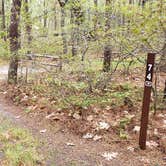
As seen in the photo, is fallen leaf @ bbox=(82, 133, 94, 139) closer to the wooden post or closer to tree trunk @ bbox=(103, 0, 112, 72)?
the wooden post

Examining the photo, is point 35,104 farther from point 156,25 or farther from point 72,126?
point 156,25

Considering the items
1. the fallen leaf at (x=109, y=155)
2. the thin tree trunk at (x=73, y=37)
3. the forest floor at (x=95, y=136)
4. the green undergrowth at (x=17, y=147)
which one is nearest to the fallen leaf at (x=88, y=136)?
the forest floor at (x=95, y=136)

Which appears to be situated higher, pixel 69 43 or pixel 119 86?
pixel 69 43

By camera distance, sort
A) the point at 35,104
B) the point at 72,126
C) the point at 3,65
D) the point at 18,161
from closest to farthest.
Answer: the point at 18,161 < the point at 72,126 < the point at 35,104 < the point at 3,65

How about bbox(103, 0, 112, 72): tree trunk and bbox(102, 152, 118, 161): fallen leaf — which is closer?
bbox(102, 152, 118, 161): fallen leaf

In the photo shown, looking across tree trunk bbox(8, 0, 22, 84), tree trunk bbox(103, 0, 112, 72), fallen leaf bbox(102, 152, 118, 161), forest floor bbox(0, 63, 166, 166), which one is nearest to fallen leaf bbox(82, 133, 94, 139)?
forest floor bbox(0, 63, 166, 166)

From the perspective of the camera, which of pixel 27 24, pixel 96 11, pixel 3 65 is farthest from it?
pixel 3 65

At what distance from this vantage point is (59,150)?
4594 millimetres

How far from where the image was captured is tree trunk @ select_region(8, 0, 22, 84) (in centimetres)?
863

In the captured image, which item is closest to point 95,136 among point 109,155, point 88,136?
point 88,136

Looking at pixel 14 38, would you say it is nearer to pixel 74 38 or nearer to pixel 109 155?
pixel 74 38

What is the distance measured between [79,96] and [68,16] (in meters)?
2.37

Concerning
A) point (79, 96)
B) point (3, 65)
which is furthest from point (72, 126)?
point (3, 65)

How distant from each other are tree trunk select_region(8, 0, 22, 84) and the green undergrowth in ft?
11.6
